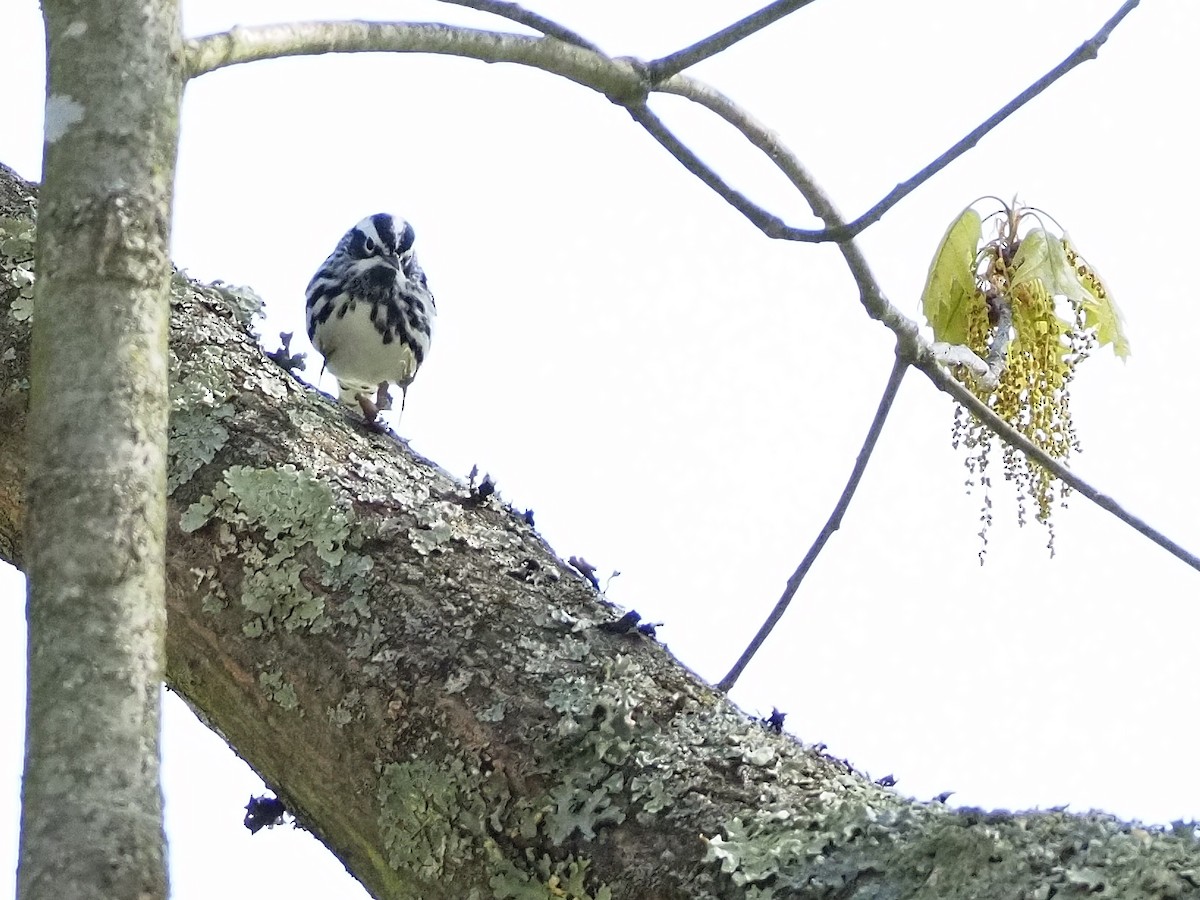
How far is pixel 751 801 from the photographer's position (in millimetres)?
1573

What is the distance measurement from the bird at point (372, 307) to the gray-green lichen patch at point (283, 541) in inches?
102

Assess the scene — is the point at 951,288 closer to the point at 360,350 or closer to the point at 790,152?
the point at 790,152

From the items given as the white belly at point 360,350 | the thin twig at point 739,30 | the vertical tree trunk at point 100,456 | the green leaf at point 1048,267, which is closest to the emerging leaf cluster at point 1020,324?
the green leaf at point 1048,267

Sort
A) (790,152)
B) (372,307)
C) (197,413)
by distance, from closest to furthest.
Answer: (197,413) → (790,152) → (372,307)

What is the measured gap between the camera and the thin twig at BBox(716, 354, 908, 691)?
7.55 feet

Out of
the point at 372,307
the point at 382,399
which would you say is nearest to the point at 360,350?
the point at 372,307

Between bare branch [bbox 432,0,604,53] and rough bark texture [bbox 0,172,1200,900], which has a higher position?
bare branch [bbox 432,0,604,53]

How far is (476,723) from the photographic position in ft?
5.37

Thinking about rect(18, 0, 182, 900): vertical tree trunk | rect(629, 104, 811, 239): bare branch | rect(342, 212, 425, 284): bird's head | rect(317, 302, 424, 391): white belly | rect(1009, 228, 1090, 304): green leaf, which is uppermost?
rect(342, 212, 425, 284): bird's head

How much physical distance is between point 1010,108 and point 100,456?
4.51ft

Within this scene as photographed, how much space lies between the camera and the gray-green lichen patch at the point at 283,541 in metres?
1.75

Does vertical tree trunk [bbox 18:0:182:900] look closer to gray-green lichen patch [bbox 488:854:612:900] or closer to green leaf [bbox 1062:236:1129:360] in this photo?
gray-green lichen patch [bbox 488:854:612:900]

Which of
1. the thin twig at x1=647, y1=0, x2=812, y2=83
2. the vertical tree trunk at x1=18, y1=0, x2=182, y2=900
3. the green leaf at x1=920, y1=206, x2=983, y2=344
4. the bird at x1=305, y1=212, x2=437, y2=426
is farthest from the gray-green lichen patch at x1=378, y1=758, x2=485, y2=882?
the bird at x1=305, y1=212, x2=437, y2=426

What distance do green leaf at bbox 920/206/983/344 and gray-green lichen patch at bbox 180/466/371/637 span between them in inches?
45.1
